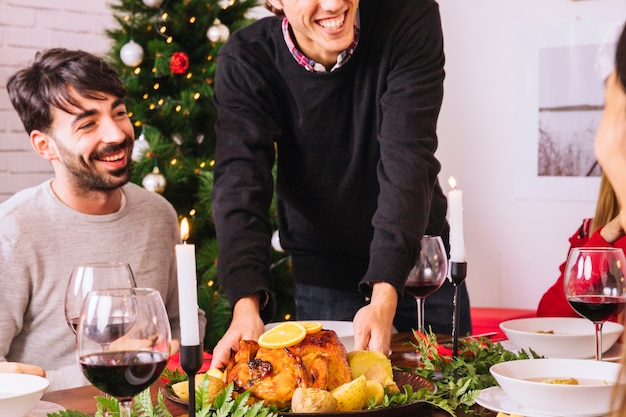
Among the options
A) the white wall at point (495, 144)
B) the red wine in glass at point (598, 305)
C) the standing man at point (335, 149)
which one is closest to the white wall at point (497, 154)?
the white wall at point (495, 144)

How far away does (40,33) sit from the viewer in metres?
3.87

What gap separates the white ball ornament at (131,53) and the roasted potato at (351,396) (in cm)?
257

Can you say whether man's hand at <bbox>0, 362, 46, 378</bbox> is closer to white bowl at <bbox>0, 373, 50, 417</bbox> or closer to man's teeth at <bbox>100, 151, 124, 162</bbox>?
white bowl at <bbox>0, 373, 50, 417</bbox>

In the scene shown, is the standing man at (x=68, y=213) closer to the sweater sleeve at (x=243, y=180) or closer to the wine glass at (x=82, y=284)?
the sweater sleeve at (x=243, y=180)

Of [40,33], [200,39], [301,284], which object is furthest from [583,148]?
[40,33]

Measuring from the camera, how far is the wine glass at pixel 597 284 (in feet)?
4.83

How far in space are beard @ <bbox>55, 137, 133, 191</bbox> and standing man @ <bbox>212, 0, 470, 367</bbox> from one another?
29cm

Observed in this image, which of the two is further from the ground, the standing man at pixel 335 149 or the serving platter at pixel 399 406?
the standing man at pixel 335 149

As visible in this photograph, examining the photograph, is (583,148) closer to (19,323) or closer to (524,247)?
(524,247)

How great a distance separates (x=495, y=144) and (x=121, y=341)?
3691mm

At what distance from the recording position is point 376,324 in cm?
165

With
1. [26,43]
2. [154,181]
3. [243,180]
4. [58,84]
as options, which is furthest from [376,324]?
[26,43]

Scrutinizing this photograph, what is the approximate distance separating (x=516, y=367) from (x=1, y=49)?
3029 millimetres

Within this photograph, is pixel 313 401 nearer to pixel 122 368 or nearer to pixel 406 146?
pixel 122 368
